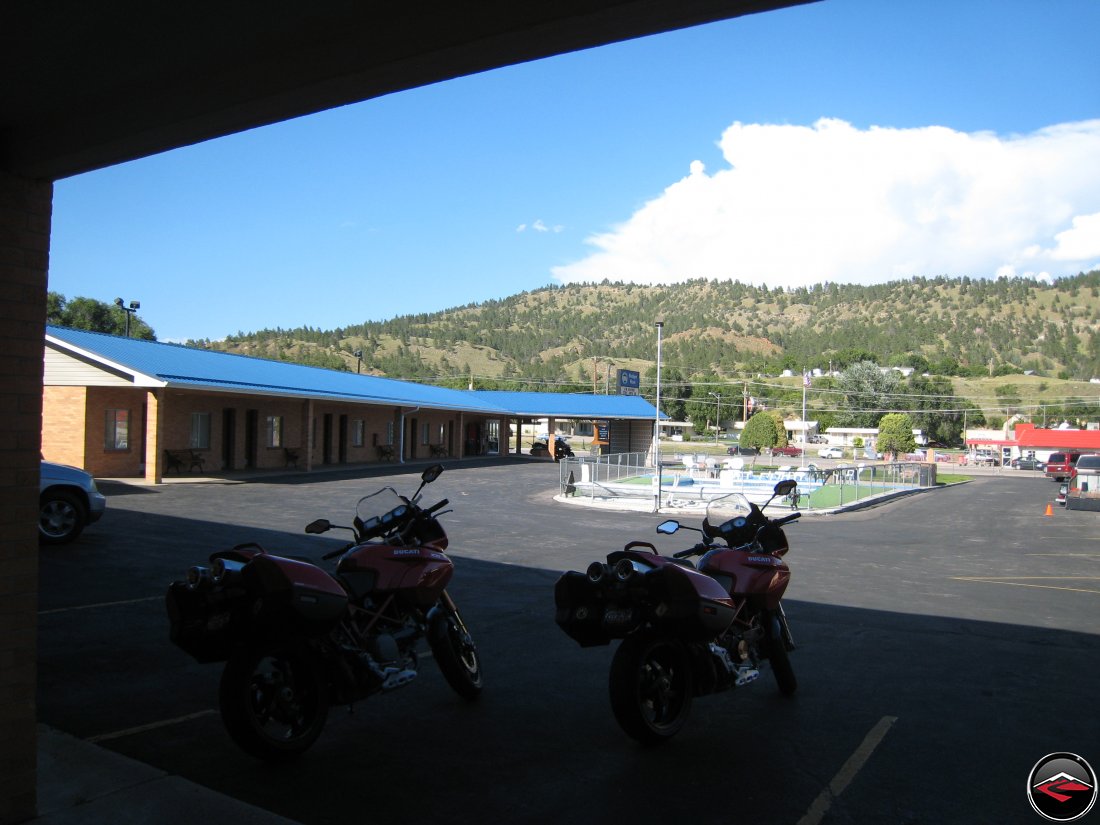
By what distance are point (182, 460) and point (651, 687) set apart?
28598mm

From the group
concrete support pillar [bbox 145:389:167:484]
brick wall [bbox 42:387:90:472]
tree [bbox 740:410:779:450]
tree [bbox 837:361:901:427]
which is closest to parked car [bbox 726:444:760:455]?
tree [bbox 740:410:779:450]

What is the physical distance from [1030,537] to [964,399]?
398ft

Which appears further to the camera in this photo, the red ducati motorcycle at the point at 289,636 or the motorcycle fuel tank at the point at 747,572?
the motorcycle fuel tank at the point at 747,572

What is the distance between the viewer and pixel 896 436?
63.2 metres

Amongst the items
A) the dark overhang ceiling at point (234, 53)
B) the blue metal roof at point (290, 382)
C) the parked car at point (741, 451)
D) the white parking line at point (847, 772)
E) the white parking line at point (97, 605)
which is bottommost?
the white parking line at point (847, 772)

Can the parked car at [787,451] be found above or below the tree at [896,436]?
below

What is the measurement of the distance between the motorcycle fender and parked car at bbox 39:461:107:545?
9742 millimetres

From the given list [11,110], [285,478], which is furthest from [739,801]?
[285,478]

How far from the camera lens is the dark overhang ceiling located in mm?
3135

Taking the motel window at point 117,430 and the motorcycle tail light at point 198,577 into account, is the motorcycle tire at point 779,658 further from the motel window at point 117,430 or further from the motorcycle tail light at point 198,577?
the motel window at point 117,430

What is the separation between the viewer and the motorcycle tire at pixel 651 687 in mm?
5160

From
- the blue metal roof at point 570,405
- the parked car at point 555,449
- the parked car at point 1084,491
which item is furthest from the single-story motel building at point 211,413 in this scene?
the parked car at point 1084,491

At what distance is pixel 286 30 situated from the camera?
3.37m

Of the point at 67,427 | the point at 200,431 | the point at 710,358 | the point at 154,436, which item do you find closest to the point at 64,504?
the point at 154,436
